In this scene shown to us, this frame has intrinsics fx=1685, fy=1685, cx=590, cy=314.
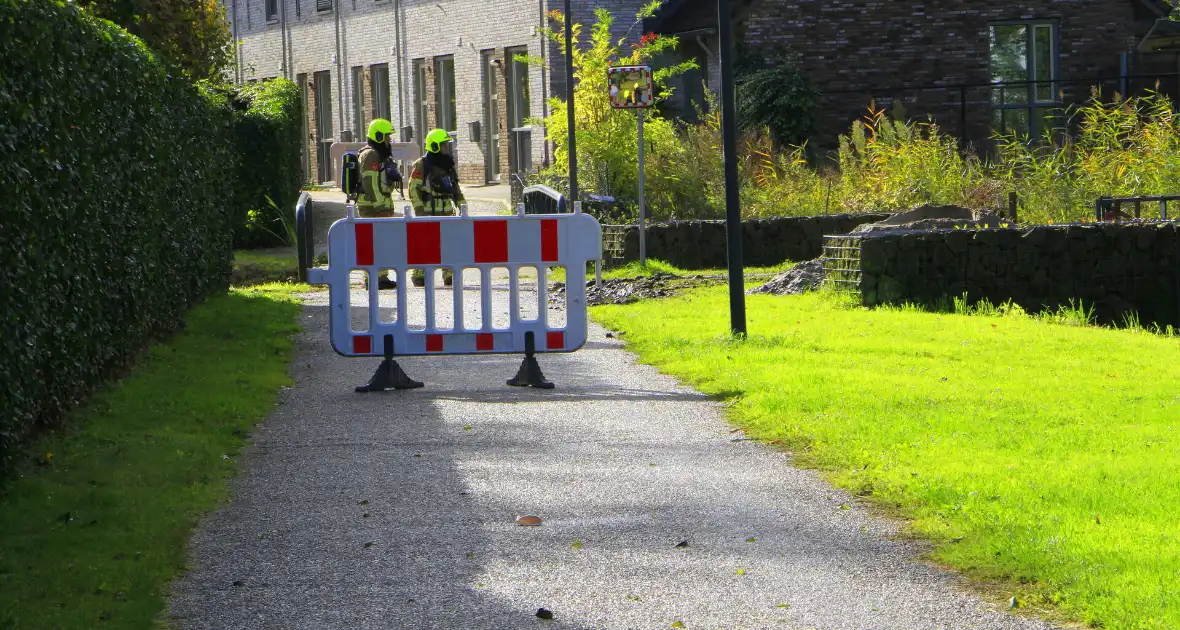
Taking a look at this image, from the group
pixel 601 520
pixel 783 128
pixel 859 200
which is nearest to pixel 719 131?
pixel 859 200

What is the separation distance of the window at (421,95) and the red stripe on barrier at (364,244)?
29696 millimetres

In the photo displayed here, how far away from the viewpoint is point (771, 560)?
222 inches

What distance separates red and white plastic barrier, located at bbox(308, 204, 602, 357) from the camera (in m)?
10.1

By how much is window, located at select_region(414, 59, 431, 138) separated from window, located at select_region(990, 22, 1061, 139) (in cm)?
1319

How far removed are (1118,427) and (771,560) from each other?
292 cm

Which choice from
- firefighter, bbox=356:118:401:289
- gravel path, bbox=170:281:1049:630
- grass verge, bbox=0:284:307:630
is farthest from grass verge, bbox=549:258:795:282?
gravel path, bbox=170:281:1049:630

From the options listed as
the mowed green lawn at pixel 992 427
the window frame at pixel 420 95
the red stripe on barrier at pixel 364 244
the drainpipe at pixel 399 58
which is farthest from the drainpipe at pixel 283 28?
the red stripe on barrier at pixel 364 244

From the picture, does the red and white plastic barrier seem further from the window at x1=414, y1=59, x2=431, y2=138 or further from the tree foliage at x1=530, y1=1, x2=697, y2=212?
the window at x1=414, y1=59, x2=431, y2=138

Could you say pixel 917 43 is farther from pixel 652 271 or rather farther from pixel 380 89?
pixel 652 271

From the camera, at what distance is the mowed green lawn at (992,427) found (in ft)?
17.5

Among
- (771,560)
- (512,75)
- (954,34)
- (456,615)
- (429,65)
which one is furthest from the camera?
(429,65)

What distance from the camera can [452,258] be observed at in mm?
10078

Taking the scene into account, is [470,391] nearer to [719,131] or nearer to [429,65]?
[719,131]

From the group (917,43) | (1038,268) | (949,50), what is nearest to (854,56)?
(917,43)
